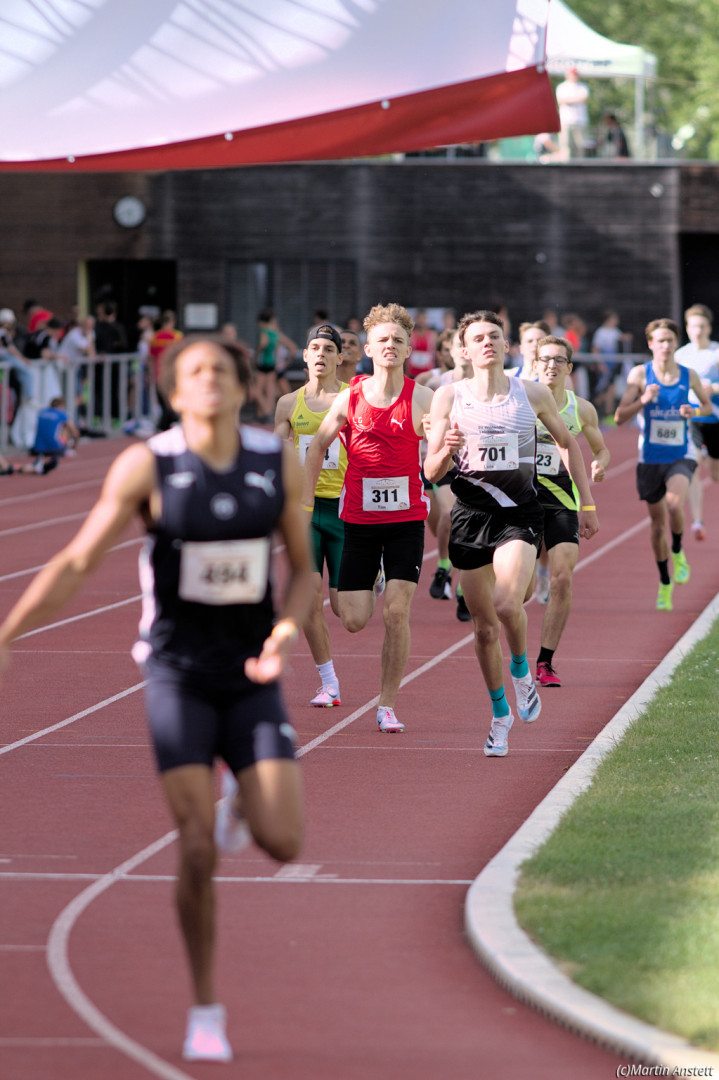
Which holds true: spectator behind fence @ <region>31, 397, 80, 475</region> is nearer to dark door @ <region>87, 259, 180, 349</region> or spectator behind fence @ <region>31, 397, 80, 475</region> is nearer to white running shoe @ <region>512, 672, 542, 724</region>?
dark door @ <region>87, 259, 180, 349</region>

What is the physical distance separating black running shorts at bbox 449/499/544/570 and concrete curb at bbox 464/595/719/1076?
125 centimetres

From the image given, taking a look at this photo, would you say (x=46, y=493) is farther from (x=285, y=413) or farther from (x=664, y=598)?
(x=285, y=413)

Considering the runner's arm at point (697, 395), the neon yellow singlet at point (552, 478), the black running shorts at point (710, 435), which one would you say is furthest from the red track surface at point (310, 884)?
the black running shorts at point (710, 435)

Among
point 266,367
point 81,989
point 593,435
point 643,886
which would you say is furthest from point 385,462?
point 266,367

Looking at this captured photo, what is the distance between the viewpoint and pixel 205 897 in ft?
16.3

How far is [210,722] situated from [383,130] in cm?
1449

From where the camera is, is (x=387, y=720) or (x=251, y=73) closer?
(x=387, y=720)

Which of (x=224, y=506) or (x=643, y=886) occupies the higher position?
(x=224, y=506)

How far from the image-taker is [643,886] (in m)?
6.39

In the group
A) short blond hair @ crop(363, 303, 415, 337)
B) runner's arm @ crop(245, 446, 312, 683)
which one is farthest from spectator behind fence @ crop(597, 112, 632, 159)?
runner's arm @ crop(245, 446, 312, 683)

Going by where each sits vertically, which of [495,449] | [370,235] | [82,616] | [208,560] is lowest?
[82,616]

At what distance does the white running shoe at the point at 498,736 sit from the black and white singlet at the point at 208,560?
13.6 feet

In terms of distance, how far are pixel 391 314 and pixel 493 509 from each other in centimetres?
116

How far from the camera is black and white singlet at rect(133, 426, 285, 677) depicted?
16.6 feet
